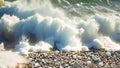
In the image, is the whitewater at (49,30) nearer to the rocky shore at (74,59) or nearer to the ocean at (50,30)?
the ocean at (50,30)

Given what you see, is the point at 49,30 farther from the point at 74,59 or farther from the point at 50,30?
the point at 74,59

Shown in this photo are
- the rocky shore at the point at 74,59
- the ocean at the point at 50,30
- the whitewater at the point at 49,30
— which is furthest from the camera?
the ocean at the point at 50,30

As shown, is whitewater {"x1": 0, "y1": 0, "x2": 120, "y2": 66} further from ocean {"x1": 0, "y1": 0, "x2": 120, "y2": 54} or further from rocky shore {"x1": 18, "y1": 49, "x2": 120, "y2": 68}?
rocky shore {"x1": 18, "y1": 49, "x2": 120, "y2": 68}

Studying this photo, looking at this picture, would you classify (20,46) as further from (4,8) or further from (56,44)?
(4,8)

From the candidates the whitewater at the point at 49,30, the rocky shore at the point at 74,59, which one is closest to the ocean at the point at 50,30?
the whitewater at the point at 49,30

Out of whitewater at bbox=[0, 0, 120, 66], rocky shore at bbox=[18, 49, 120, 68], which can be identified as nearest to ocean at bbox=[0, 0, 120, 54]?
whitewater at bbox=[0, 0, 120, 66]

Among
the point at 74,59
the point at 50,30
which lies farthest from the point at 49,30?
the point at 74,59
